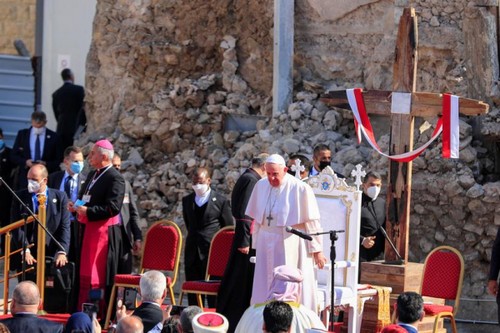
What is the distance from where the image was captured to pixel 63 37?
1666 centimetres

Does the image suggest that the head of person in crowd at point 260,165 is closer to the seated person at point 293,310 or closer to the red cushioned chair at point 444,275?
the red cushioned chair at point 444,275

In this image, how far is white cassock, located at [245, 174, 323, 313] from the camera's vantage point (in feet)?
34.2

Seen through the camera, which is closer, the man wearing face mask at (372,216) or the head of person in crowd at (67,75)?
the man wearing face mask at (372,216)

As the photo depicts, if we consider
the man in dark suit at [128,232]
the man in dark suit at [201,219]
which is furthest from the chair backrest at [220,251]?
the man in dark suit at [128,232]

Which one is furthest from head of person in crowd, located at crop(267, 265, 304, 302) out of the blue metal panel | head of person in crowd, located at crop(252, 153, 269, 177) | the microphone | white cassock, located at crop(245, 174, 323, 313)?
the blue metal panel

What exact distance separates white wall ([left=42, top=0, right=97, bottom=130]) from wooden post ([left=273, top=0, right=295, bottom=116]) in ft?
11.3

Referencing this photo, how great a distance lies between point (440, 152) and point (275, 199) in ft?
10.6

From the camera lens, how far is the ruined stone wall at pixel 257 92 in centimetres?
1310

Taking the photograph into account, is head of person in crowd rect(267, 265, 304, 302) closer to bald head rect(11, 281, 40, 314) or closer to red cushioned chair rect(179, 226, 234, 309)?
red cushioned chair rect(179, 226, 234, 309)

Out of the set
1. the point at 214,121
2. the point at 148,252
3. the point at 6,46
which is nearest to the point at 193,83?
the point at 214,121

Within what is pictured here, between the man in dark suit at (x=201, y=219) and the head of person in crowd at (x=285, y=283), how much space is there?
250 cm

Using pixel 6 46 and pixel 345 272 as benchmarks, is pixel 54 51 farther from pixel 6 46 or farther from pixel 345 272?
pixel 345 272

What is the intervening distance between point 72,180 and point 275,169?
9.93 feet

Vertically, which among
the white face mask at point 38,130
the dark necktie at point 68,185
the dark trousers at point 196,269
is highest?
the white face mask at point 38,130
